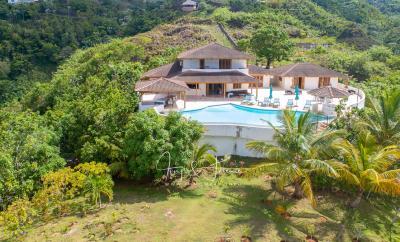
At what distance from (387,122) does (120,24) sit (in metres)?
89.8

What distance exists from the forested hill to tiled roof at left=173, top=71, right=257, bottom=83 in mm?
36741

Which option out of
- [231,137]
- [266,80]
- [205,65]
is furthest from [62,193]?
[266,80]

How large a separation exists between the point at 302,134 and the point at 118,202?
8.75m

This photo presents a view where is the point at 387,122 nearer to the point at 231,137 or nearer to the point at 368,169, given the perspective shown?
the point at 368,169

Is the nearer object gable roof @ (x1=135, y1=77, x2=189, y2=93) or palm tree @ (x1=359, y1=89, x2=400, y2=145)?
palm tree @ (x1=359, y1=89, x2=400, y2=145)

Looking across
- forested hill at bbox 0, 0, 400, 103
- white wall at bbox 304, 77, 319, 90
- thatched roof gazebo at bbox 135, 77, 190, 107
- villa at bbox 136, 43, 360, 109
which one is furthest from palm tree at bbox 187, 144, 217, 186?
forested hill at bbox 0, 0, 400, 103

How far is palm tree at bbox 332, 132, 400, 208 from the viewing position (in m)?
13.7

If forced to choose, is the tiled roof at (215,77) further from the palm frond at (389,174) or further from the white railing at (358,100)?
the palm frond at (389,174)

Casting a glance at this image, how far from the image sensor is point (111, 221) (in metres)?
14.3

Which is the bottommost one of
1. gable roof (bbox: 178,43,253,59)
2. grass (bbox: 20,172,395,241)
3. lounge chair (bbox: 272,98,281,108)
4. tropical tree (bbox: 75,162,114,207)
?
grass (bbox: 20,172,395,241)

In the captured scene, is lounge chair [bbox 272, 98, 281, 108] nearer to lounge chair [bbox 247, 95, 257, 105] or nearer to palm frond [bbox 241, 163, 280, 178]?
lounge chair [bbox 247, 95, 257, 105]

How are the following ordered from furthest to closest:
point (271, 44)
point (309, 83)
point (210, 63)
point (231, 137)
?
point (271, 44) → point (309, 83) → point (210, 63) → point (231, 137)

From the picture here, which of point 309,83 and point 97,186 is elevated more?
point 309,83

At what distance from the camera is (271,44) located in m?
42.2
